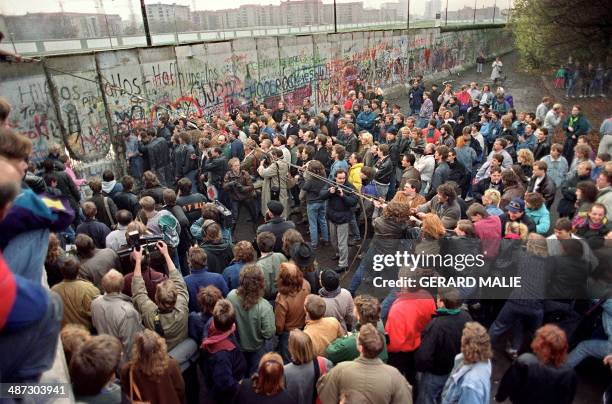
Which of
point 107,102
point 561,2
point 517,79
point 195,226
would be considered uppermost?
point 561,2

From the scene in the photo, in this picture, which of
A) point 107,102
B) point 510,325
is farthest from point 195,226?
point 107,102

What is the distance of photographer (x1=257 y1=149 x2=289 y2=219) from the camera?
7844 millimetres

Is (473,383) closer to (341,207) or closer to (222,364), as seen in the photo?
(222,364)

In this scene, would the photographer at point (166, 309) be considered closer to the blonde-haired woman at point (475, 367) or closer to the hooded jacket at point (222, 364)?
the hooded jacket at point (222, 364)

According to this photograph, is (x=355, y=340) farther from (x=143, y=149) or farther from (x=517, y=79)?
(x=517, y=79)

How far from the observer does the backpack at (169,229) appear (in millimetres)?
5516

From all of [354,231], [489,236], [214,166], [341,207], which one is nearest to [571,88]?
[354,231]

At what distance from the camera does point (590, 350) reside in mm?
4289

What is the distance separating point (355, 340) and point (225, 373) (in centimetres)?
107

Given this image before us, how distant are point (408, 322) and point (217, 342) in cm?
166

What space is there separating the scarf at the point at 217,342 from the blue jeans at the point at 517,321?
2.99 metres

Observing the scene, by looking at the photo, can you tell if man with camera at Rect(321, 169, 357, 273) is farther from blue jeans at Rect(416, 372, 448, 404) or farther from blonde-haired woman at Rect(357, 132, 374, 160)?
blue jeans at Rect(416, 372, 448, 404)

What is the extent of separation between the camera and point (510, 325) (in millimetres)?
4844

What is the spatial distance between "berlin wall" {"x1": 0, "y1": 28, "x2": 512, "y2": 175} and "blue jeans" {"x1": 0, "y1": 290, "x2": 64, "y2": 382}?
7.60m
